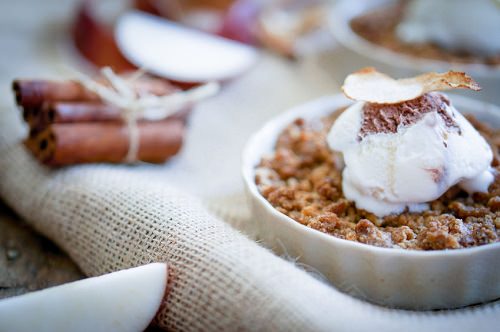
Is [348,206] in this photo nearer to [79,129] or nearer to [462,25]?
[79,129]

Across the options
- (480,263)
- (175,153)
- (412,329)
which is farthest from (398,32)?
(412,329)

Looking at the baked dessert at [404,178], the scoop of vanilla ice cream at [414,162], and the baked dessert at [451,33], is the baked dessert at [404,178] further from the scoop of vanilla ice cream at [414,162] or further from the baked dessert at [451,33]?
the baked dessert at [451,33]

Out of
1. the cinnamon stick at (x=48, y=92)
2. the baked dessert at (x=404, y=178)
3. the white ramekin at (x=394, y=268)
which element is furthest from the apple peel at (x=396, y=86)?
the cinnamon stick at (x=48, y=92)

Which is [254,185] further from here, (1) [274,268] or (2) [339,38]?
(2) [339,38]

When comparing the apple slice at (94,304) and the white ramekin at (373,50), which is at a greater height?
the white ramekin at (373,50)

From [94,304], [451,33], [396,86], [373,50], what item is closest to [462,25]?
[451,33]

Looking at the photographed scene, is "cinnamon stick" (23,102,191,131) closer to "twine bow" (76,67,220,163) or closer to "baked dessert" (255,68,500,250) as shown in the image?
"twine bow" (76,67,220,163)
